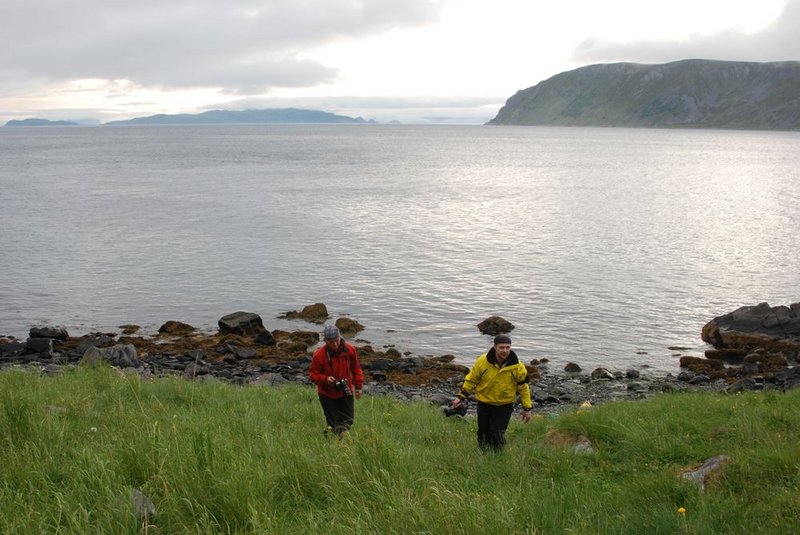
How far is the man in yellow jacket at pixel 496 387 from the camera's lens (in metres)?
9.35

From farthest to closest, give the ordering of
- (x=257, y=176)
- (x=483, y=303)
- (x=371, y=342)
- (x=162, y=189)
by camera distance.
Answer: (x=257, y=176) → (x=162, y=189) → (x=483, y=303) → (x=371, y=342)

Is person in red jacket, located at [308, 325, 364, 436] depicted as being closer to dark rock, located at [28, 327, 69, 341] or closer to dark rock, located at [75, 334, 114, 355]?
dark rock, located at [75, 334, 114, 355]

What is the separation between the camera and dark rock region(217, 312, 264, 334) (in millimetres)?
26750

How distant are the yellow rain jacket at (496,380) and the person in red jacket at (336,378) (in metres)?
1.60

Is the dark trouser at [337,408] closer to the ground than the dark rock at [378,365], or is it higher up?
higher up

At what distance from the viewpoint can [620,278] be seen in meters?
35.8

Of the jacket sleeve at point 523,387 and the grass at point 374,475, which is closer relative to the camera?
the grass at point 374,475

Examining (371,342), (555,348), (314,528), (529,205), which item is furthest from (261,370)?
(529,205)

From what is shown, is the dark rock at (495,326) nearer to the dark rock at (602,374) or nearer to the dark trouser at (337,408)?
the dark rock at (602,374)

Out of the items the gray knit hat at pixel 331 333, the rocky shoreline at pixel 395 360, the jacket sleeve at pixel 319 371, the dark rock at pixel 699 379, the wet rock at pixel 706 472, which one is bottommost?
the dark rock at pixel 699 379

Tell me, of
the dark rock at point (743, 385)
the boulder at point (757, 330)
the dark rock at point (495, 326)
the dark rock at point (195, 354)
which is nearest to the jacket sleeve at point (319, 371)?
the dark rock at point (743, 385)

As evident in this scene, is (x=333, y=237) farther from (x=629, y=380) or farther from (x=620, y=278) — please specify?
(x=629, y=380)

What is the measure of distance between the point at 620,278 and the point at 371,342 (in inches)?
619

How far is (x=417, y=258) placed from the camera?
4053 centimetres
